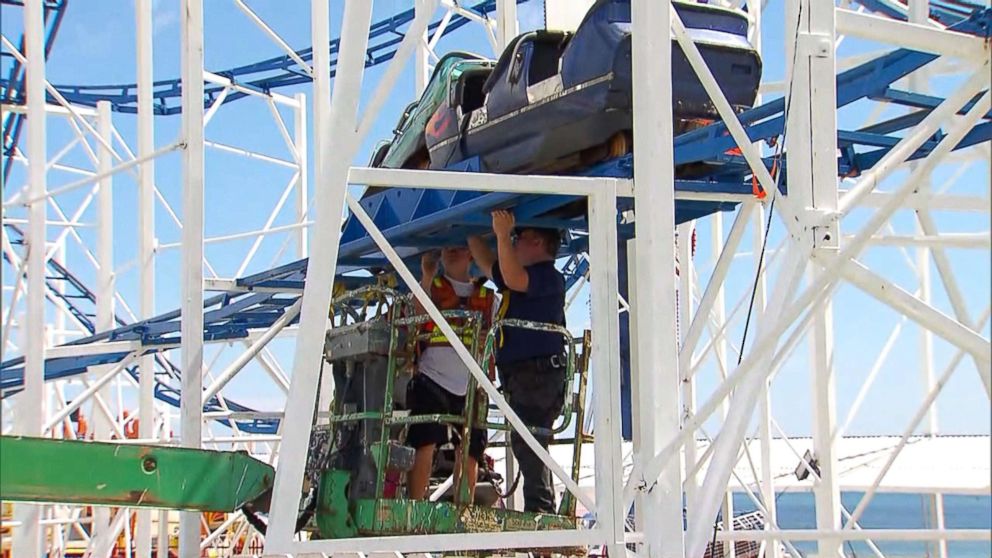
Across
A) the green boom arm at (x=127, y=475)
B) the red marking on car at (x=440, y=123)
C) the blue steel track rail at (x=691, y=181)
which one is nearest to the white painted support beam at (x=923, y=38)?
the blue steel track rail at (x=691, y=181)

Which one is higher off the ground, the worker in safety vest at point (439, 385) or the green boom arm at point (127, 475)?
the worker in safety vest at point (439, 385)

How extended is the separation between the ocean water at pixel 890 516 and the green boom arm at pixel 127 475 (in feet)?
39.7

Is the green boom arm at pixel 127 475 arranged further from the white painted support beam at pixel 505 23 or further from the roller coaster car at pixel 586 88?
the white painted support beam at pixel 505 23

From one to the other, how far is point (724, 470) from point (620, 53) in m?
2.28

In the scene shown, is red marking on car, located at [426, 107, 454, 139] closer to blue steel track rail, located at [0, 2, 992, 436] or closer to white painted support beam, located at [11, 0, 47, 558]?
blue steel track rail, located at [0, 2, 992, 436]

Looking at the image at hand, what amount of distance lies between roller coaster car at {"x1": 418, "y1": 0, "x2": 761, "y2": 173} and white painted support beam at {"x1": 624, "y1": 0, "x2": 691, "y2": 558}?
1.90 feet

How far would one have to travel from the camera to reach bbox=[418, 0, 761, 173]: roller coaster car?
20.3 ft

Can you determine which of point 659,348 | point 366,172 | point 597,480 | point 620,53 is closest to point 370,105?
point 366,172

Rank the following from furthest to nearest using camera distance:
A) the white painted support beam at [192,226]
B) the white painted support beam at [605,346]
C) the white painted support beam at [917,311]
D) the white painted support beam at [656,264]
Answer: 1. the white painted support beam at [192,226]
2. the white painted support beam at [605,346]
3. the white painted support beam at [656,264]
4. the white painted support beam at [917,311]

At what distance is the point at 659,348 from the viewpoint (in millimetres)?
5453

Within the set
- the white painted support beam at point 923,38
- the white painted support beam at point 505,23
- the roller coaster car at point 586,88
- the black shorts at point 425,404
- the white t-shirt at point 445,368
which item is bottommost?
the black shorts at point 425,404

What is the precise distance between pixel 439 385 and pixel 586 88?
222 cm

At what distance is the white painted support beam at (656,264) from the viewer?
544 centimetres

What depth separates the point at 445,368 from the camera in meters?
7.34
